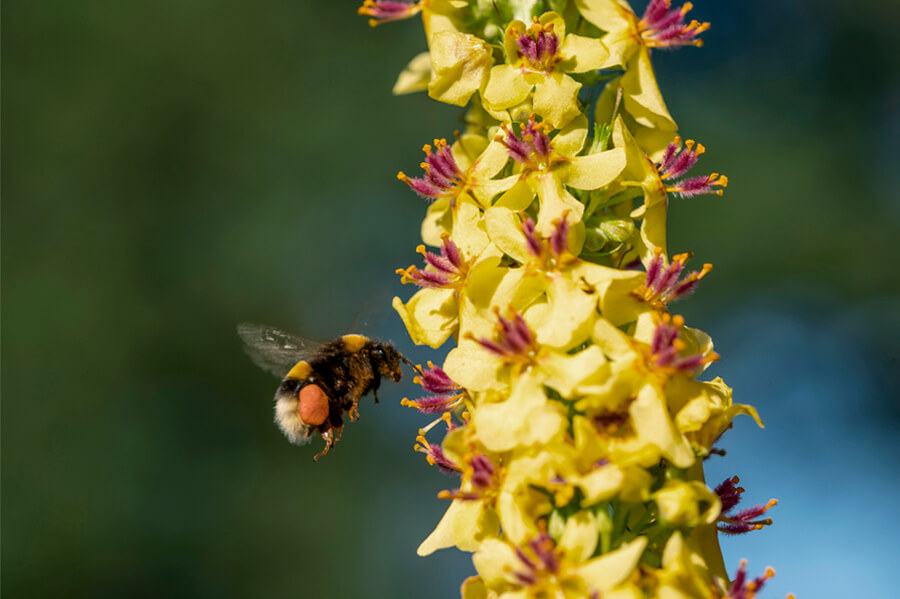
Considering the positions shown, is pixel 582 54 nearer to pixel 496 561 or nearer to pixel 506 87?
pixel 506 87

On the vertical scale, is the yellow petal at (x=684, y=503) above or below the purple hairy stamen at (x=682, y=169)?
below

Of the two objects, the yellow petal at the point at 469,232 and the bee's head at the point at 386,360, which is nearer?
the yellow petal at the point at 469,232

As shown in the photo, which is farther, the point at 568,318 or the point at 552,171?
the point at 552,171

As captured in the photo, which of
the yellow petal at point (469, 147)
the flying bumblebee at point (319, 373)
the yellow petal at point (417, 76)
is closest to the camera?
the yellow petal at point (469, 147)

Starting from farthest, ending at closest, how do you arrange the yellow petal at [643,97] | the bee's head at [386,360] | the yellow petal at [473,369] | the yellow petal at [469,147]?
the bee's head at [386,360], the yellow petal at [469,147], the yellow petal at [643,97], the yellow petal at [473,369]

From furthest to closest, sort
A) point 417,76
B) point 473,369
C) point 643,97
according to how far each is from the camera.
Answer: point 417,76, point 643,97, point 473,369

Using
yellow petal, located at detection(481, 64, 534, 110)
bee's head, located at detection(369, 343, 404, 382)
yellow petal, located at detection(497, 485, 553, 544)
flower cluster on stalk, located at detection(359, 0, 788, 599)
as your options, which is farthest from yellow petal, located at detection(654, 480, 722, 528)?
bee's head, located at detection(369, 343, 404, 382)

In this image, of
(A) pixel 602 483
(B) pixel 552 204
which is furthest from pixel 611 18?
(A) pixel 602 483

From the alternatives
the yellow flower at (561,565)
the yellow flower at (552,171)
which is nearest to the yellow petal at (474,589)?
the yellow flower at (561,565)

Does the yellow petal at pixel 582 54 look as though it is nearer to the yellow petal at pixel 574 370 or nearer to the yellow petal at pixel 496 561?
the yellow petal at pixel 574 370
